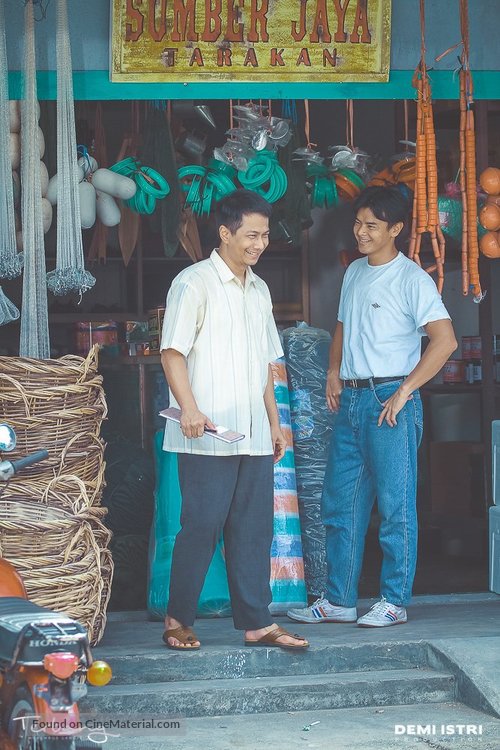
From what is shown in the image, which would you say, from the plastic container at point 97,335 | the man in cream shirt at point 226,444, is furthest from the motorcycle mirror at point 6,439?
the plastic container at point 97,335

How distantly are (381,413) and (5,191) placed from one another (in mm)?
1836

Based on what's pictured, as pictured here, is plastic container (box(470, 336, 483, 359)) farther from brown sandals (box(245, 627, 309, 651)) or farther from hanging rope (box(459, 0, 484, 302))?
brown sandals (box(245, 627, 309, 651))

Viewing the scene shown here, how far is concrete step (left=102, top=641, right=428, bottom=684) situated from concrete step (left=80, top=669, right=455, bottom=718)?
0.14ft

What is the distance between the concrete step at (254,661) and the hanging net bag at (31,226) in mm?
1294

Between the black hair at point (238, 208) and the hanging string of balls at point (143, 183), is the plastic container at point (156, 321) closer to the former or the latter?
the hanging string of balls at point (143, 183)

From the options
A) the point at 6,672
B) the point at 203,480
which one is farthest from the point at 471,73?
the point at 6,672

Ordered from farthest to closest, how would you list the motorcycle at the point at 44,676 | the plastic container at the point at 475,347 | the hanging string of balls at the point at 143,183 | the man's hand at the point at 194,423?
the plastic container at the point at 475,347 < the hanging string of balls at the point at 143,183 < the man's hand at the point at 194,423 < the motorcycle at the point at 44,676

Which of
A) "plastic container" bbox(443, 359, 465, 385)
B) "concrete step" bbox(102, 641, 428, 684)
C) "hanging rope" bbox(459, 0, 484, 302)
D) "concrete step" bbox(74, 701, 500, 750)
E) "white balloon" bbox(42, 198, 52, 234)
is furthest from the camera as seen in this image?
"plastic container" bbox(443, 359, 465, 385)

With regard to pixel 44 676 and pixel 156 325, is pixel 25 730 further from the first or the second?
pixel 156 325

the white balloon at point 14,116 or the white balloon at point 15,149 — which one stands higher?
the white balloon at point 14,116

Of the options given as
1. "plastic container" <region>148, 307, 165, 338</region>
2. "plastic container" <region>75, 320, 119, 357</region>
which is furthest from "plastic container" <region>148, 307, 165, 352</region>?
"plastic container" <region>75, 320, 119, 357</region>

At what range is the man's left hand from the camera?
16.2 feet

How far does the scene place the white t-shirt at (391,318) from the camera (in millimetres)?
5059

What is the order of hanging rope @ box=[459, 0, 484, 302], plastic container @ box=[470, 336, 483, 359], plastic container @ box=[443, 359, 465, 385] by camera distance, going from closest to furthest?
1. hanging rope @ box=[459, 0, 484, 302]
2. plastic container @ box=[470, 336, 483, 359]
3. plastic container @ box=[443, 359, 465, 385]
